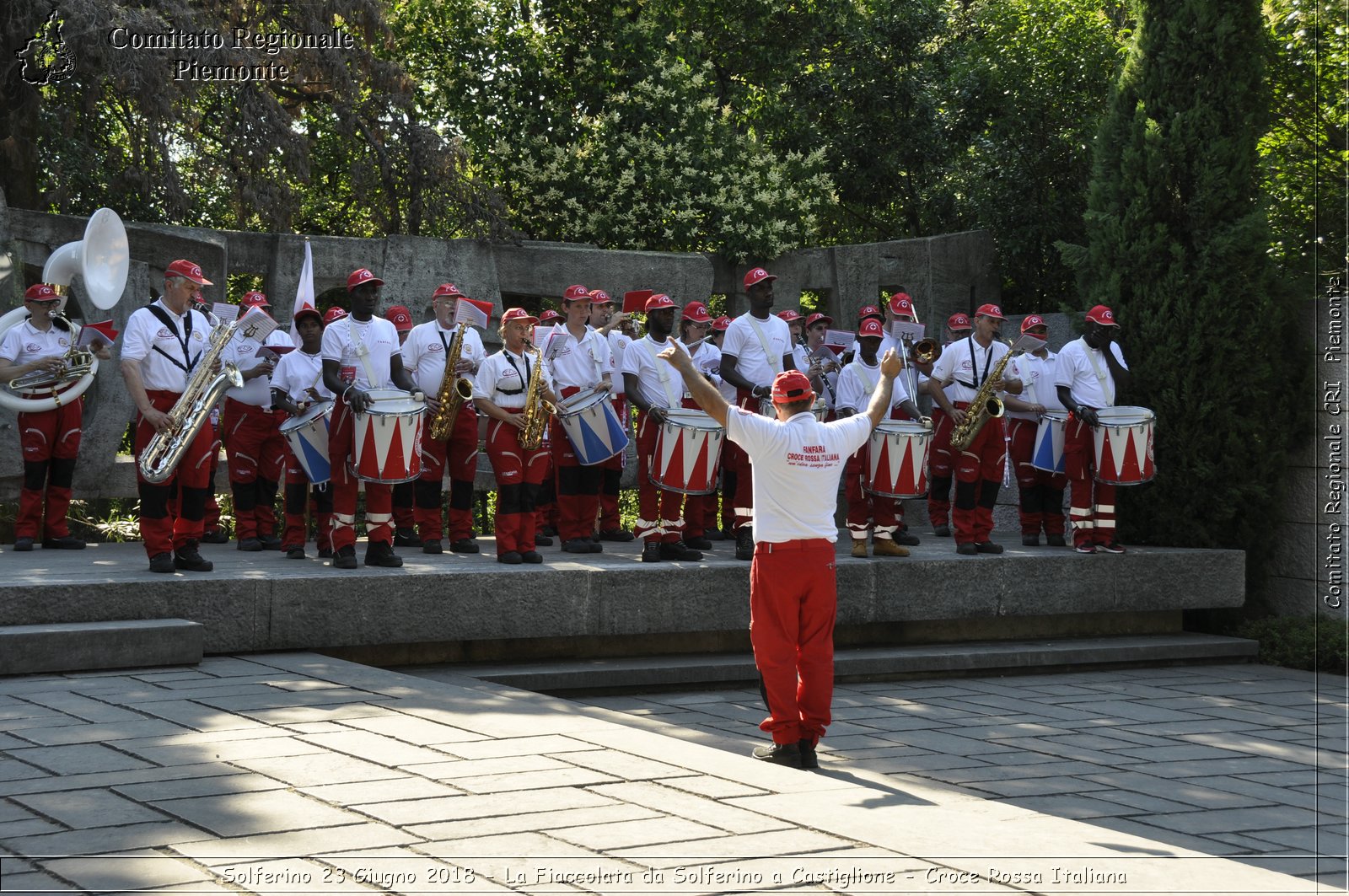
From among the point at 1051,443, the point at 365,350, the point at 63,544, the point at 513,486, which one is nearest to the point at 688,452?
the point at 513,486

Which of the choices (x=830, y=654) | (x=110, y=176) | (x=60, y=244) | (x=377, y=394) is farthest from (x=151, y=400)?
(x=110, y=176)

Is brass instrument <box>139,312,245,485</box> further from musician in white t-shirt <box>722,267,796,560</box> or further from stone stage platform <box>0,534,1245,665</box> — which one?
musician in white t-shirt <box>722,267,796,560</box>

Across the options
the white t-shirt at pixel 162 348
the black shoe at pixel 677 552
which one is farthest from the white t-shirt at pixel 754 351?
the white t-shirt at pixel 162 348

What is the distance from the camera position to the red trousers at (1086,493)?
11.6 meters

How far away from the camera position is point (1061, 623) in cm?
1131

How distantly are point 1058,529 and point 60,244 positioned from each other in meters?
8.40

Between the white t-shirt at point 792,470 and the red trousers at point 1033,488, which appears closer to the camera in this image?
the white t-shirt at point 792,470

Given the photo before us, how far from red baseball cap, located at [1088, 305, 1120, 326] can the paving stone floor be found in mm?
4239

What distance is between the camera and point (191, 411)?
28.0 feet

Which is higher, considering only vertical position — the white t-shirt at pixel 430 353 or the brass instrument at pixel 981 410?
the white t-shirt at pixel 430 353

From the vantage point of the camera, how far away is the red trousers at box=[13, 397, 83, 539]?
981 cm

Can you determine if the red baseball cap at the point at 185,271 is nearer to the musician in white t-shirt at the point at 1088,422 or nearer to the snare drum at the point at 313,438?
the snare drum at the point at 313,438

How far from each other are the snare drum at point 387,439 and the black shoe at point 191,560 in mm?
1043

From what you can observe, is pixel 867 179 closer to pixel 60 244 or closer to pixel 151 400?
pixel 60 244
